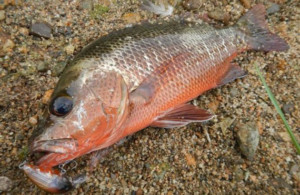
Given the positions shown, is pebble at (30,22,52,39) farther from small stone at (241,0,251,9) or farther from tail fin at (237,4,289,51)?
small stone at (241,0,251,9)

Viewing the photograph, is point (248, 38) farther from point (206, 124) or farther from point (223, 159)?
point (223, 159)

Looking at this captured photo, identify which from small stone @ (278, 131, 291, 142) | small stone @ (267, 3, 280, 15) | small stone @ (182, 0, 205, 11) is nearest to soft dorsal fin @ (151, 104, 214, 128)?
small stone @ (278, 131, 291, 142)

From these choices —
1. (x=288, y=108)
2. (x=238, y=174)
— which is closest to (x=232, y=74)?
(x=288, y=108)

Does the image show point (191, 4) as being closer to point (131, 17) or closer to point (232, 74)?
point (131, 17)

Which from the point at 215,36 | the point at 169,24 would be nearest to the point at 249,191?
the point at 215,36

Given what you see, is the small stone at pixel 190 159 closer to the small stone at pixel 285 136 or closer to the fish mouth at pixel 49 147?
the small stone at pixel 285 136

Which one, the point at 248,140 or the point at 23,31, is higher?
the point at 23,31
